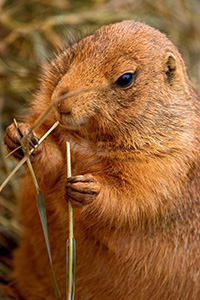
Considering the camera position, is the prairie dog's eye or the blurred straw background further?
the blurred straw background

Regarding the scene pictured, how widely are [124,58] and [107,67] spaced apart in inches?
5.6

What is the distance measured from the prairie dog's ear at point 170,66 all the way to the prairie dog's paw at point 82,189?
0.87 m

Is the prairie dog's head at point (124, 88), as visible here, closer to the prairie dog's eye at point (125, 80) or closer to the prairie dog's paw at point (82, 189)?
the prairie dog's eye at point (125, 80)

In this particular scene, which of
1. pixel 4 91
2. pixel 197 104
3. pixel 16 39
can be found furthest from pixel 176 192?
pixel 16 39

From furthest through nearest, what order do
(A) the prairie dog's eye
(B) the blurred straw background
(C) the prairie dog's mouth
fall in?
(B) the blurred straw background, (A) the prairie dog's eye, (C) the prairie dog's mouth

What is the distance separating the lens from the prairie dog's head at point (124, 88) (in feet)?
10.3

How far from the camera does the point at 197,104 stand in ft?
12.6

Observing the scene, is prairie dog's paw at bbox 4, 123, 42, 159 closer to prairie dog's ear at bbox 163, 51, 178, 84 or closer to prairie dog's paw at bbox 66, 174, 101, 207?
prairie dog's paw at bbox 66, 174, 101, 207

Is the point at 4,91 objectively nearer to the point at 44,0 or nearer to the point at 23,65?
the point at 23,65

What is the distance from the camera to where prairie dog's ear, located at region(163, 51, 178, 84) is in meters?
3.54

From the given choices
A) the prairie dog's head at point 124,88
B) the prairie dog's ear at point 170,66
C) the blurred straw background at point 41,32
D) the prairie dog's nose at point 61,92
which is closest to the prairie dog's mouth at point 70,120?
the prairie dog's head at point 124,88

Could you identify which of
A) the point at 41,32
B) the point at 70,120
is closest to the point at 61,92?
the point at 70,120

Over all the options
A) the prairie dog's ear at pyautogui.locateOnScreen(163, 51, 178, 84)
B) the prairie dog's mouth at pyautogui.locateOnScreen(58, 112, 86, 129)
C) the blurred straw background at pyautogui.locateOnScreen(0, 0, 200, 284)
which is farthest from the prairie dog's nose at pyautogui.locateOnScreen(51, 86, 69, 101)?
the blurred straw background at pyautogui.locateOnScreen(0, 0, 200, 284)

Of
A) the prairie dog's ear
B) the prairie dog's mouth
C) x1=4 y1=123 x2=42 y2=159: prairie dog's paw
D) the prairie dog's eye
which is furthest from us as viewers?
the prairie dog's ear
